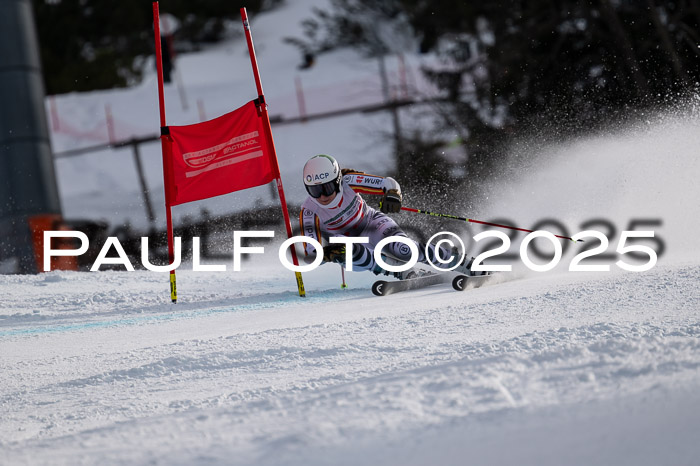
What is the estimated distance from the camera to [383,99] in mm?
23922

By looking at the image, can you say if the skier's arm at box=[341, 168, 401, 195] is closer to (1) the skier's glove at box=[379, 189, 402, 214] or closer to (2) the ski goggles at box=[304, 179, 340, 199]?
(1) the skier's glove at box=[379, 189, 402, 214]

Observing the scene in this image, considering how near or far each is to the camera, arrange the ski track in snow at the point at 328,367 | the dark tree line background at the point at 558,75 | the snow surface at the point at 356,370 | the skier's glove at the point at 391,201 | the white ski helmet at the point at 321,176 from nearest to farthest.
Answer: the snow surface at the point at 356,370
the ski track in snow at the point at 328,367
the white ski helmet at the point at 321,176
the skier's glove at the point at 391,201
the dark tree line background at the point at 558,75

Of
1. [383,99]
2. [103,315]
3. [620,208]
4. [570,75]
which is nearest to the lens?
[103,315]

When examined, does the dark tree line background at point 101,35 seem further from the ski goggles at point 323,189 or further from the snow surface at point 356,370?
the ski goggles at point 323,189

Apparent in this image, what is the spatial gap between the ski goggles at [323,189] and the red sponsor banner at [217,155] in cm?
49

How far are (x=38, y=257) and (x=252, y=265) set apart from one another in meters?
3.12

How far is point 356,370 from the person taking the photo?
152 inches

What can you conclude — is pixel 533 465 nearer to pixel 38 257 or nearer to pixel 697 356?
pixel 697 356

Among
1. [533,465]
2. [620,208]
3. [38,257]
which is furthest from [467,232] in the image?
[533,465]

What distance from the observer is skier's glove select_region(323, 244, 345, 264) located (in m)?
7.06

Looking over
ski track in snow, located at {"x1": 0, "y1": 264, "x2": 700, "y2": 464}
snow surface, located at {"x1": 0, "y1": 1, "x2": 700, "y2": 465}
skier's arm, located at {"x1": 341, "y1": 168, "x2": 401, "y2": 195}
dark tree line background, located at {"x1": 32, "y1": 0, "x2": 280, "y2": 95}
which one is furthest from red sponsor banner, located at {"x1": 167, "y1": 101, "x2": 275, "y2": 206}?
dark tree line background, located at {"x1": 32, "y1": 0, "x2": 280, "y2": 95}

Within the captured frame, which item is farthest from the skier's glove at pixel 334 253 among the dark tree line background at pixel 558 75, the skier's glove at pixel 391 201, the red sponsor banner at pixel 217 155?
the dark tree line background at pixel 558 75

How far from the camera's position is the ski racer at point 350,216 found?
710cm

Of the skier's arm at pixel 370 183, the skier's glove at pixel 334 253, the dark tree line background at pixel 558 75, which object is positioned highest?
the dark tree line background at pixel 558 75
